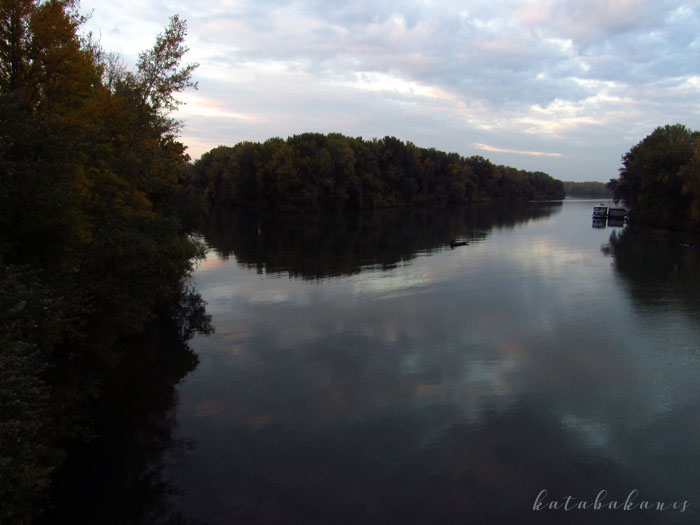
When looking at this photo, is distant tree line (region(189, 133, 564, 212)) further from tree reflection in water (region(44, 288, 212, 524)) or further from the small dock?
tree reflection in water (region(44, 288, 212, 524))

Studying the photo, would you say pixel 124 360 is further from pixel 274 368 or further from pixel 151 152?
pixel 151 152

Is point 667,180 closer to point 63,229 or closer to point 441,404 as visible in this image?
point 441,404

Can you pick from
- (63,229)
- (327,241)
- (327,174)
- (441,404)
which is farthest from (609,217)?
(63,229)

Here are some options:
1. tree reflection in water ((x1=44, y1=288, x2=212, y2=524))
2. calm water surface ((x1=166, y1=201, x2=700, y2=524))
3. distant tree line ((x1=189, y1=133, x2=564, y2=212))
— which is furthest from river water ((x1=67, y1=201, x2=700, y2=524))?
distant tree line ((x1=189, y1=133, x2=564, y2=212))

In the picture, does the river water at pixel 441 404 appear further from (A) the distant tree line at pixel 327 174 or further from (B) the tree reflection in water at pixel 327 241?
(A) the distant tree line at pixel 327 174

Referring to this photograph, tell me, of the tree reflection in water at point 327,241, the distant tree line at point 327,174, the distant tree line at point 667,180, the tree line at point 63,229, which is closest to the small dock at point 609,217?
the distant tree line at point 667,180

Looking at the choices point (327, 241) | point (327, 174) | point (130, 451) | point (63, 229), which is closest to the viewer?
point (63, 229)

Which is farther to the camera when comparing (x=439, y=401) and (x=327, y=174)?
(x=327, y=174)
